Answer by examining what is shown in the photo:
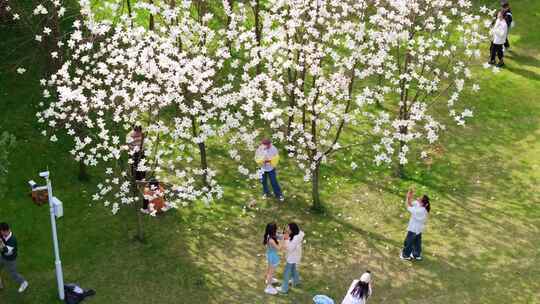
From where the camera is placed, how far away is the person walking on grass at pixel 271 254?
15.8 meters

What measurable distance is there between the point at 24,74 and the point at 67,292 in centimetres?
1035

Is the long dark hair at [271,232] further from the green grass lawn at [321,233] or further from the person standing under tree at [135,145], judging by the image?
the person standing under tree at [135,145]

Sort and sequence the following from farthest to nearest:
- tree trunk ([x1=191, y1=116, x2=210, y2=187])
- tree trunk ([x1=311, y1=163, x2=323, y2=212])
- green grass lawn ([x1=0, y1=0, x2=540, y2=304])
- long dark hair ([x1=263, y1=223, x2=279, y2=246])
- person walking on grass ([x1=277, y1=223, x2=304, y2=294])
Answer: tree trunk ([x1=191, y1=116, x2=210, y2=187]) → tree trunk ([x1=311, y1=163, x2=323, y2=212]) → green grass lawn ([x1=0, y1=0, x2=540, y2=304]) → person walking on grass ([x1=277, y1=223, x2=304, y2=294]) → long dark hair ([x1=263, y1=223, x2=279, y2=246])

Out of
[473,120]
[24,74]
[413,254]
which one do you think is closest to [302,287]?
[413,254]

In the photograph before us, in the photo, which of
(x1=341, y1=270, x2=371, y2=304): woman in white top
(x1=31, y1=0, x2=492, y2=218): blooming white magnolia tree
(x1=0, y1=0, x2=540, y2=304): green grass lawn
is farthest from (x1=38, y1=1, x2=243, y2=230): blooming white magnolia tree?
(x1=341, y1=270, x2=371, y2=304): woman in white top

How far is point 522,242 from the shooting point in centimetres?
1833

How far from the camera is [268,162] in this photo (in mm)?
19156

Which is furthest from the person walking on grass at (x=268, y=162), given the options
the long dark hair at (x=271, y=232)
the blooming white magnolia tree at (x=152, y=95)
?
the long dark hair at (x=271, y=232)

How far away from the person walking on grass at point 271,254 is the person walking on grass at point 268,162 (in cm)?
323

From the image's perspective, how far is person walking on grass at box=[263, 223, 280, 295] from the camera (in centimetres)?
1579

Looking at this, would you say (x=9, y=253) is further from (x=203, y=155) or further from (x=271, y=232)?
(x=203, y=155)

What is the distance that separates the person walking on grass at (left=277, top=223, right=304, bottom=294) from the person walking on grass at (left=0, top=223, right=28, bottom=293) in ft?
19.1

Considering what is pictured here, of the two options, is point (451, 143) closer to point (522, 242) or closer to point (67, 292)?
point (522, 242)

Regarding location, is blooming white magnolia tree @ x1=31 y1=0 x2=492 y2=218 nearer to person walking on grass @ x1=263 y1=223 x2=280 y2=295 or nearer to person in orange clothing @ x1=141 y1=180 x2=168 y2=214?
person in orange clothing @ x1=141 y1=180 x2=168 y2=214
